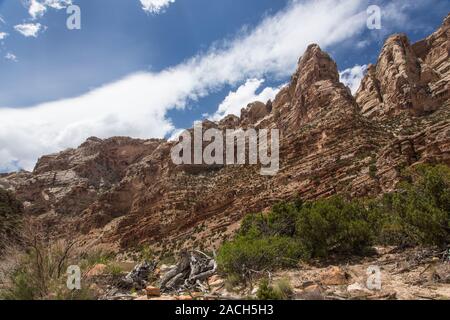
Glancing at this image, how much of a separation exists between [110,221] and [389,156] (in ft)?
195

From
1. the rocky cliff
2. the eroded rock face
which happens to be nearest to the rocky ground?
the rocky cliff

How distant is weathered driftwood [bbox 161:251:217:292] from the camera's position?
10570mm

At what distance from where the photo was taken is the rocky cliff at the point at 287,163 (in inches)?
1513

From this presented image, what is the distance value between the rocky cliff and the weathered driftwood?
3.73 metres

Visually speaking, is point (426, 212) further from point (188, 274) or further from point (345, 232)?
point (188, 274)

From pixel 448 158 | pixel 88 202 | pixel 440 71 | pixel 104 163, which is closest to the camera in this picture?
pixel 448 158

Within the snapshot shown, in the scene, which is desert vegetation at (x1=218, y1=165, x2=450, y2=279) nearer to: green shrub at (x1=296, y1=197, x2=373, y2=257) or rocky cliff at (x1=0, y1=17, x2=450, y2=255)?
green shrub at (x1=296, y1=197, x2=373, y2=257)

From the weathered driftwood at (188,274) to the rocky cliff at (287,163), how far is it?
373 centimetres

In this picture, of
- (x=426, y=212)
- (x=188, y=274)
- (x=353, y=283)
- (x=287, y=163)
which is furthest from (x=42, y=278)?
(x=287, y=163)

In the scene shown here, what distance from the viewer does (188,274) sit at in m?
11.7

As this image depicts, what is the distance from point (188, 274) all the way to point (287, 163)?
38.1 m
